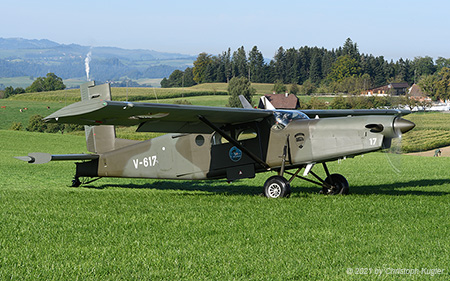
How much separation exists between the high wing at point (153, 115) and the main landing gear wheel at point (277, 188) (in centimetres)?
176

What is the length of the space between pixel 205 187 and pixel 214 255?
39.3 ft

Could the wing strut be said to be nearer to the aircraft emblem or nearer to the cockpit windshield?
the aircraft emblem

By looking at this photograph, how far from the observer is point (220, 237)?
875 centimetres

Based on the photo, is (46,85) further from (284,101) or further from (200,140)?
(200,140)

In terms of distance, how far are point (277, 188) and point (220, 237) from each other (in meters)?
5.44

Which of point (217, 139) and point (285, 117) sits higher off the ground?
point (285, 117)

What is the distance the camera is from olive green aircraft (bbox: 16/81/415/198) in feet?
42.2

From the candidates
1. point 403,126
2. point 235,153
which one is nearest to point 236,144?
point 235,153

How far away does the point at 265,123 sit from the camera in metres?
14.5

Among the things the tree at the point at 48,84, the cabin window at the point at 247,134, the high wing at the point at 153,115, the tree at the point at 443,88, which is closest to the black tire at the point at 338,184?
the cabin window at the point at 247,134

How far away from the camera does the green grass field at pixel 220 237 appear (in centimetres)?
679

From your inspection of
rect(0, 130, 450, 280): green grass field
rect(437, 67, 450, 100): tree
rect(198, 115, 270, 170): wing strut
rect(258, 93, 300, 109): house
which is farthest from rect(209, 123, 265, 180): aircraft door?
rect(437, 67, 450, 100): tree

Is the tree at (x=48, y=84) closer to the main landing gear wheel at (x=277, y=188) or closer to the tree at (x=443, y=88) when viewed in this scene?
the tree at (x=443, y=88)

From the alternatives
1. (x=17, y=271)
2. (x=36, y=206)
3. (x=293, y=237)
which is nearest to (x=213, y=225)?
(x=293, y=237)
